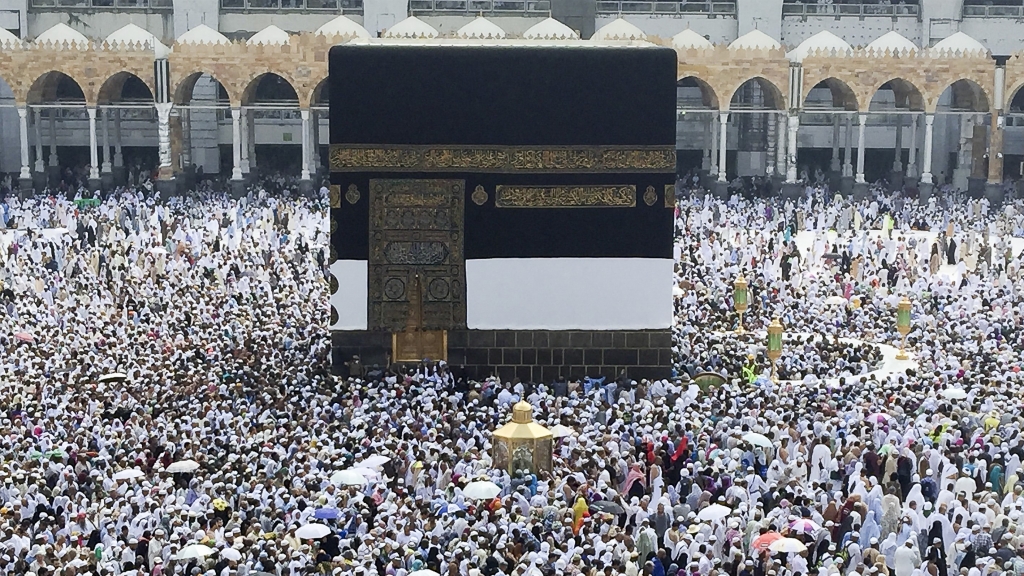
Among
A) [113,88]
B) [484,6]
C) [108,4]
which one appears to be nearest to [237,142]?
[113,88]

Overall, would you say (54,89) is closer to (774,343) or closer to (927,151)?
(927,151)

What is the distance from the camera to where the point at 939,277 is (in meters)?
22.8

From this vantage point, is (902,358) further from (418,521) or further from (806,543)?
(418,521)

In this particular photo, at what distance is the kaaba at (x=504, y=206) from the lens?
16.7m

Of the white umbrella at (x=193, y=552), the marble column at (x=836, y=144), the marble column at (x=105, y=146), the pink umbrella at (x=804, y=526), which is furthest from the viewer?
the marble column at (x=836, y=144)

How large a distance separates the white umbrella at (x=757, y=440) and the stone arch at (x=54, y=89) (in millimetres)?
23542

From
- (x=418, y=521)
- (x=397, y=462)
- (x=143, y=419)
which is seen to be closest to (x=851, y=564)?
(x=418, y=521)

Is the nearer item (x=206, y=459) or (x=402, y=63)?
(x=206, y=459)

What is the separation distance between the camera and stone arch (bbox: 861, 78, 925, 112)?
33.3 meters

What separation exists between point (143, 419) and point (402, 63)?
5.11 metres

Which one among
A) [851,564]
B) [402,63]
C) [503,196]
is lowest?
[851,564]

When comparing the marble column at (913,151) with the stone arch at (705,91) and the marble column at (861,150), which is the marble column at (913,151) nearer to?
the marble column at (861,150)

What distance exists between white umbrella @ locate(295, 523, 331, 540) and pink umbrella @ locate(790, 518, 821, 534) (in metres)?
3.19

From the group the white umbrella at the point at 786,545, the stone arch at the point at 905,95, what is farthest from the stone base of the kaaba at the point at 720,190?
the white umbrella at the point at 786,545
